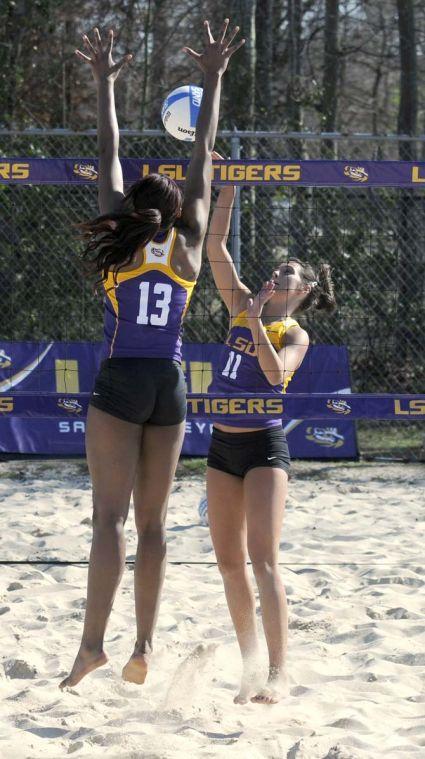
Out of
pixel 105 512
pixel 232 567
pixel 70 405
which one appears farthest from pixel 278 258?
pixel 105 512

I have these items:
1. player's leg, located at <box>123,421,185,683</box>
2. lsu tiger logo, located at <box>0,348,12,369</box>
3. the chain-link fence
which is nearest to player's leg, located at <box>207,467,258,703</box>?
player's leg, located at <box>123,421,185,683</box>

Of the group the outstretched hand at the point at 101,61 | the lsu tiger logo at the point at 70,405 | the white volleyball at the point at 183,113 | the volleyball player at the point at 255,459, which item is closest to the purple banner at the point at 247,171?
the white volleyball at the point at 183,113

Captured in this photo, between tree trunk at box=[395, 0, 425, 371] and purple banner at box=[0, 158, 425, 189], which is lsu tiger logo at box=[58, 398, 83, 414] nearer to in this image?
purple banner at box=[0, 158, 425, 189]

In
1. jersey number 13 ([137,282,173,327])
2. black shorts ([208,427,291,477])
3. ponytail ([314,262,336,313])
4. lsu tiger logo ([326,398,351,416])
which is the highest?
ponytail ([314,262,336,313])

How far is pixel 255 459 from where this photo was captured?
146 inches

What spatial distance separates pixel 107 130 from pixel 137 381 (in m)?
0.96

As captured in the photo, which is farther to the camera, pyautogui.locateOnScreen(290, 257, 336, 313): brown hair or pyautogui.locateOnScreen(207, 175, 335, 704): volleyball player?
pyautogui.locateOnScreen(290, 257, 336, 313): brown hair

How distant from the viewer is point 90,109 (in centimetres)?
1347

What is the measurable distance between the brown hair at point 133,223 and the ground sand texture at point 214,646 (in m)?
1.63

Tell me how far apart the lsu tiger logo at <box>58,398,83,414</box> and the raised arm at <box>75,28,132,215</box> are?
142 cm

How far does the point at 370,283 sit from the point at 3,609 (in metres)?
5.72

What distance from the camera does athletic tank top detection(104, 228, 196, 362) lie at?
3.33m

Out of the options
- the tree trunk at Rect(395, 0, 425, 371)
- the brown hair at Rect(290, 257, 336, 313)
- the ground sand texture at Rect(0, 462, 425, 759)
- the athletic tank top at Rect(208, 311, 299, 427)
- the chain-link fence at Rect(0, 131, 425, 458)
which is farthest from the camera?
the tree trunk at Rect(395, 0, 425, 371)

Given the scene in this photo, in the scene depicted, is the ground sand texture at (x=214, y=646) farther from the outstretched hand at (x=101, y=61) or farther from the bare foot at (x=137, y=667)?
the outstretched hand at (x=101, y=61)
